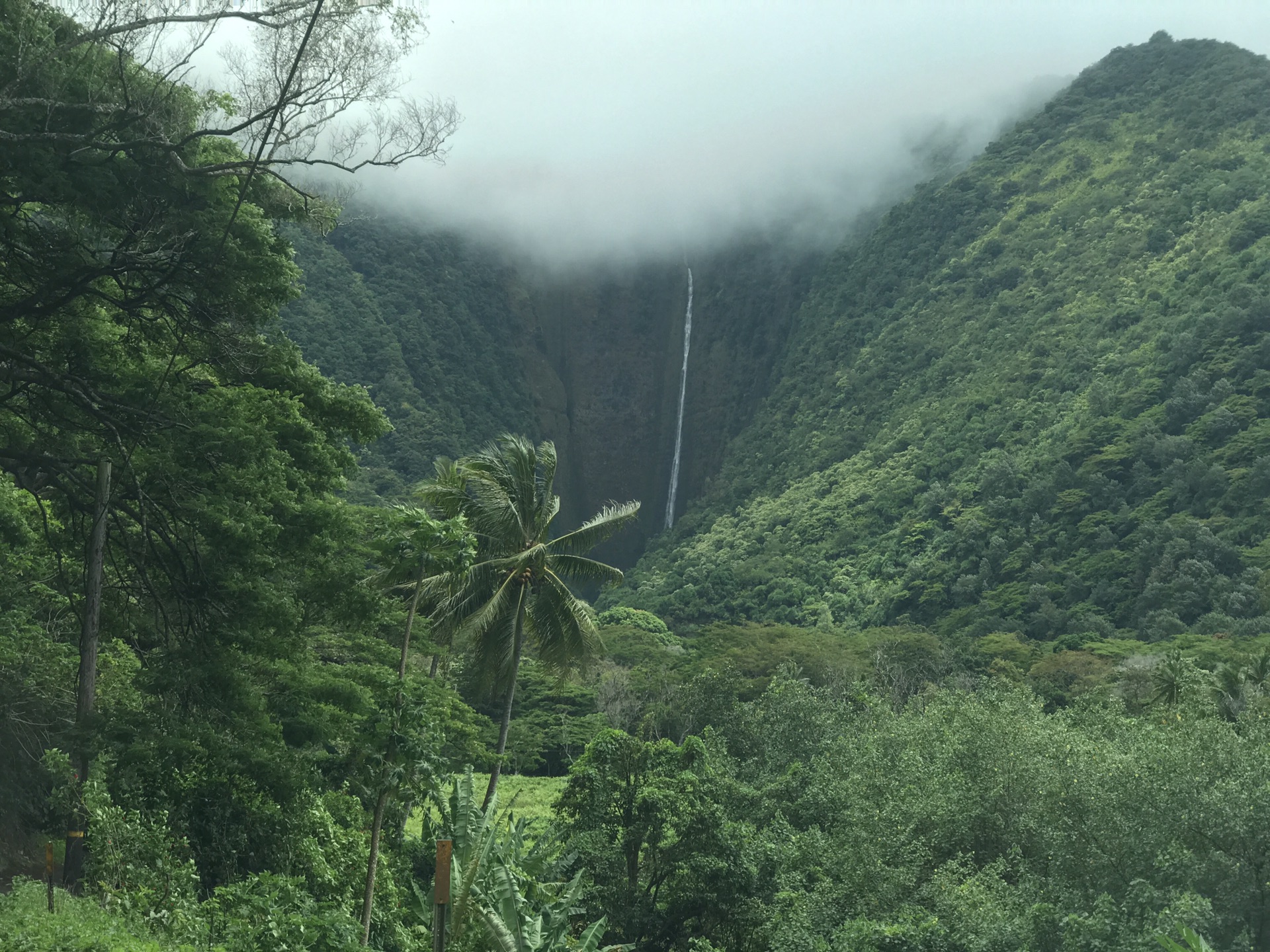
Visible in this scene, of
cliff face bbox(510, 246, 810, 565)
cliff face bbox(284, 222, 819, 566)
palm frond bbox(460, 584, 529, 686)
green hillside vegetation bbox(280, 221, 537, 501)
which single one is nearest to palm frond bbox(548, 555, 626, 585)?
palm frond bbox(460, 584, 529, 686)

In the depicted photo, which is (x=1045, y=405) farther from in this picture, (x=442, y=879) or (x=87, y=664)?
(x=442, y=879)

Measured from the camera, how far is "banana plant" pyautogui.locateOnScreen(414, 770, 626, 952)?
47.3ft

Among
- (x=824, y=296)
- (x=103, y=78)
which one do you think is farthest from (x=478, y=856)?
(x=824, y=296)

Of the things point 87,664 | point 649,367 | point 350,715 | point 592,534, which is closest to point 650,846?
point 592,534

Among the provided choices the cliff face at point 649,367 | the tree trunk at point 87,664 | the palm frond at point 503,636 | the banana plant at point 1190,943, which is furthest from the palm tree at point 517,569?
the cliff face at point 649,367

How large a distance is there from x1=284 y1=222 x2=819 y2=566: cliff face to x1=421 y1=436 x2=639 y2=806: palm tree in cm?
8171

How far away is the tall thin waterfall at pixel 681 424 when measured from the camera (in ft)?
425

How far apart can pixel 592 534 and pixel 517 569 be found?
1.58 meters

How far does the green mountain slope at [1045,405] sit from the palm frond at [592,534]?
4291cm

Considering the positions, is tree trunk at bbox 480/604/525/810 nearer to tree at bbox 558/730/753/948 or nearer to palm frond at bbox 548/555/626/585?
palm frond at bbox 548/555/626/585

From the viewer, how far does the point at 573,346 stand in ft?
488

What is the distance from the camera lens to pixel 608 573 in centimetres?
2084

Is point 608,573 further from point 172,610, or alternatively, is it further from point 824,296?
point 824,296

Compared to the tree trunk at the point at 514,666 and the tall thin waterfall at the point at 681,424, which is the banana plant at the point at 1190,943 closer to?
the tree trunk at the point at 514,666
